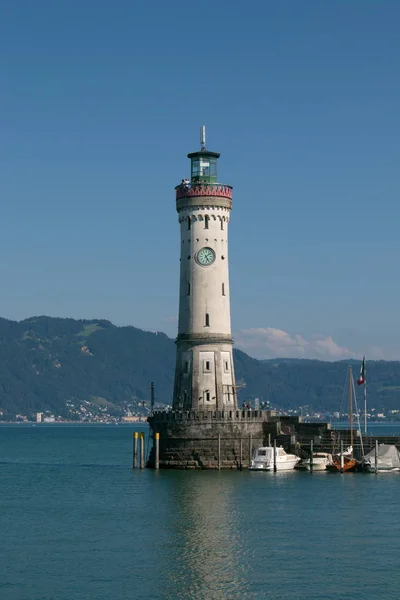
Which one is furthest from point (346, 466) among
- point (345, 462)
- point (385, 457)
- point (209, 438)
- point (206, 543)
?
point (206, 543)

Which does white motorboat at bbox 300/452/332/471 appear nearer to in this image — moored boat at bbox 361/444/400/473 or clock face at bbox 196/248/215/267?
moored boat at bbox 361/444/400/473

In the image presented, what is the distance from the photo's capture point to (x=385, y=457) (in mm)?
100875

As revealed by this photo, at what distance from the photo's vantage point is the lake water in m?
54.8

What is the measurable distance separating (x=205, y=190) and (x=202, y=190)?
282 mm

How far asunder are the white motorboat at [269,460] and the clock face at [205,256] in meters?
17.8

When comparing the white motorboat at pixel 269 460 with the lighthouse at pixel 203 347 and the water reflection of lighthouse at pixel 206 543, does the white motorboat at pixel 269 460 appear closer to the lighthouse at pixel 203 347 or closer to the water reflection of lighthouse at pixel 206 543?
the lighthouse at pixel 203 347

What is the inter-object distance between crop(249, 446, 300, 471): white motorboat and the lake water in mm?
1264

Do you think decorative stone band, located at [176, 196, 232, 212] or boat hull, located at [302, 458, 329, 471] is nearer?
boat hull, located at [302, 458, 329, 471]

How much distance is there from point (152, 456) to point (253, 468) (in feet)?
37.1

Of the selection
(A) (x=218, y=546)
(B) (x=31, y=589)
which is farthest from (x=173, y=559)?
(B) (x=31, y=589)

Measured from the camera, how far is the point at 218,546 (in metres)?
64.6

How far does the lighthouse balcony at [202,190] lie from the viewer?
105 meters

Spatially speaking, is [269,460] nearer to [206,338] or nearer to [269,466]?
[269,466]

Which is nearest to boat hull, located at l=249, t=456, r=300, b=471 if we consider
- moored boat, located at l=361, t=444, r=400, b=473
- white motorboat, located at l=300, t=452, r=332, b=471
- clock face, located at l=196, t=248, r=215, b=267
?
white motorboat, located at l=300, t=452, r=332, b=471
